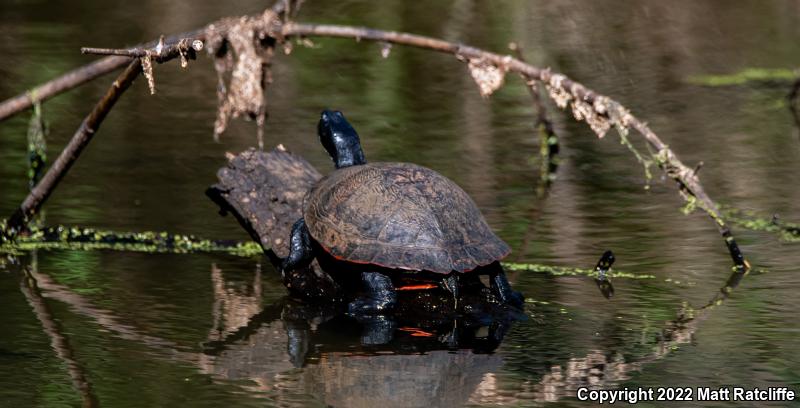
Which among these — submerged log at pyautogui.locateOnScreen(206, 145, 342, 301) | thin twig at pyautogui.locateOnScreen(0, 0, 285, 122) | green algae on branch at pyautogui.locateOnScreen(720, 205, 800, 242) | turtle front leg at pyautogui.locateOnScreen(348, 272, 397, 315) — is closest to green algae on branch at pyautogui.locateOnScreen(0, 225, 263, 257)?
submerged log at pyautogui.locateOnScreen(206, 145, 342, 301)

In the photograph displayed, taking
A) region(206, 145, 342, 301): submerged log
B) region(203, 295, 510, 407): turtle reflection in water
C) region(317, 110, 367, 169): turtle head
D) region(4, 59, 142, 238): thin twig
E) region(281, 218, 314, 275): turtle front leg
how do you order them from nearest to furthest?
Answer: 1. region(203, 295, 510, 407): turtle reflection in water
2. region(281, 218, 314, 275): turtle front leg
3. region(206, 145, 342, 301): submerged log
4. region(317, 110, 367, 169): turtle head
5. region(4, 59, 142, 238): thin twig

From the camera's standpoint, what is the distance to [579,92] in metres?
7.04

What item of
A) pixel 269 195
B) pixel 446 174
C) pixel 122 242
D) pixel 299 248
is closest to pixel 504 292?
pixel 299 248

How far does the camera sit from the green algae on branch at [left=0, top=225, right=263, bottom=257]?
739 centimetres

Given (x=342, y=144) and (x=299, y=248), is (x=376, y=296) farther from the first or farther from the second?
(x=342, y=144)

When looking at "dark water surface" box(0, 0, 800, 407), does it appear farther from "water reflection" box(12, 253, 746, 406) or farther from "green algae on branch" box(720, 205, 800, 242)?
"green algae on branch" box(720, 205, 800, 242)

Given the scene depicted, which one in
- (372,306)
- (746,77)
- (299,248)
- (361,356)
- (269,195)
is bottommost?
(361,356)

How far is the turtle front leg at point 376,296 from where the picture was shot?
5.86 meters

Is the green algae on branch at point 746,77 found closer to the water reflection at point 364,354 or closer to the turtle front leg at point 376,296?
the water reflection at point 364,354

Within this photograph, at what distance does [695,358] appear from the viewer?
17.6 feet

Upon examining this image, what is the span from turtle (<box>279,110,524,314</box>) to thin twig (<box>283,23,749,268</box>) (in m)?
1.12

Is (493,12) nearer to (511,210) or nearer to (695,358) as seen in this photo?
(511,210)

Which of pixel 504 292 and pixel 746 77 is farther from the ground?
pixel 746 77

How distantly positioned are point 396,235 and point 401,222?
0.07 meters
